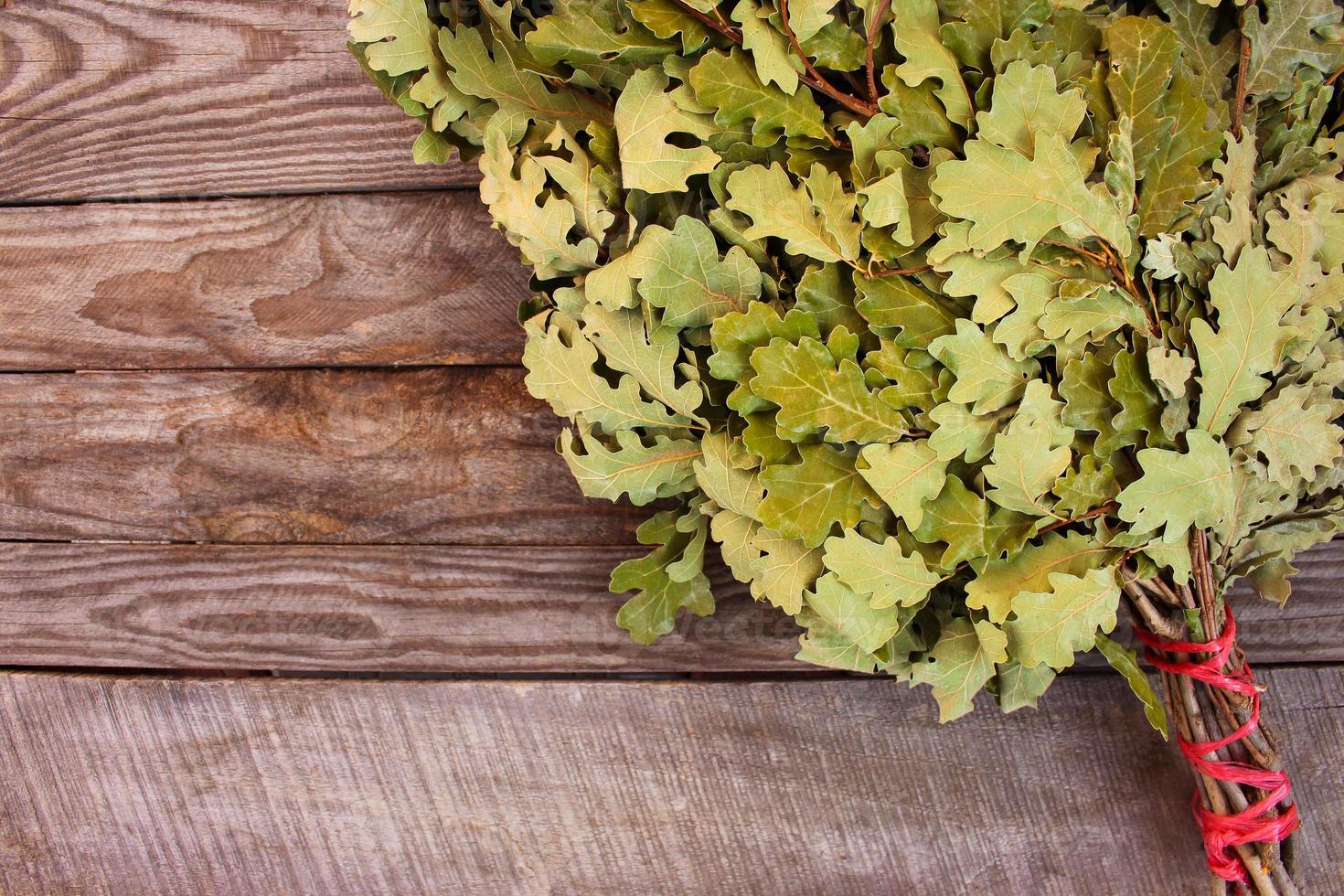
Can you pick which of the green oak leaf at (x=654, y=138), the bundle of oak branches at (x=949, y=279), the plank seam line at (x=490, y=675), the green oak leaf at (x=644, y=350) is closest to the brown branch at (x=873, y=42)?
the bundle of oak branches at (x=949, y=279)

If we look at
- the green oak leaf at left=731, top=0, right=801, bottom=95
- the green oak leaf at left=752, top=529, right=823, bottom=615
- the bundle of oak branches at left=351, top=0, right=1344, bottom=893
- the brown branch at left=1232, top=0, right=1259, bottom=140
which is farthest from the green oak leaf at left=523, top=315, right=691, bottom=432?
the brown branch at left=1232, top=0, right=1259, bottom=140

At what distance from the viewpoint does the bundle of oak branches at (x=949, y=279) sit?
23.1 inches

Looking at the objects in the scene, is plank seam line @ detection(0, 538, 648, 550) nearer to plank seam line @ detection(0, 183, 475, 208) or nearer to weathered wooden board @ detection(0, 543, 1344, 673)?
weathered wooden board @ detection(0, 543, 1344, 673)

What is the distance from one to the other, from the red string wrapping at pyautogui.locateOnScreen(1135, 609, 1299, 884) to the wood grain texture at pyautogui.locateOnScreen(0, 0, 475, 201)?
Result: 737mm

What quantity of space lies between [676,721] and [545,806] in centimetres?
16

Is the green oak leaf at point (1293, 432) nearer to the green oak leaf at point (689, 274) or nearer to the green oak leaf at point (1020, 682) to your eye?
the green oak leaf at point (1020, 682)

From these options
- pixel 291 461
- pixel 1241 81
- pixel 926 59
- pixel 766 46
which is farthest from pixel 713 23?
pixel 291 461

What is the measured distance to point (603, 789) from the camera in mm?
905

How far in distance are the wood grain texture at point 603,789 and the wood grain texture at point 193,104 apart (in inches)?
20.0

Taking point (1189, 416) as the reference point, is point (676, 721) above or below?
below

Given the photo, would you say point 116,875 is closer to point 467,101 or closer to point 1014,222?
point 467,101

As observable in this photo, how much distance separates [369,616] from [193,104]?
0.53 meters

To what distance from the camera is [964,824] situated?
87cm

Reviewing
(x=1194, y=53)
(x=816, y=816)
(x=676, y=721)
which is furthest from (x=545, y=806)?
(x=1194, y=53)
